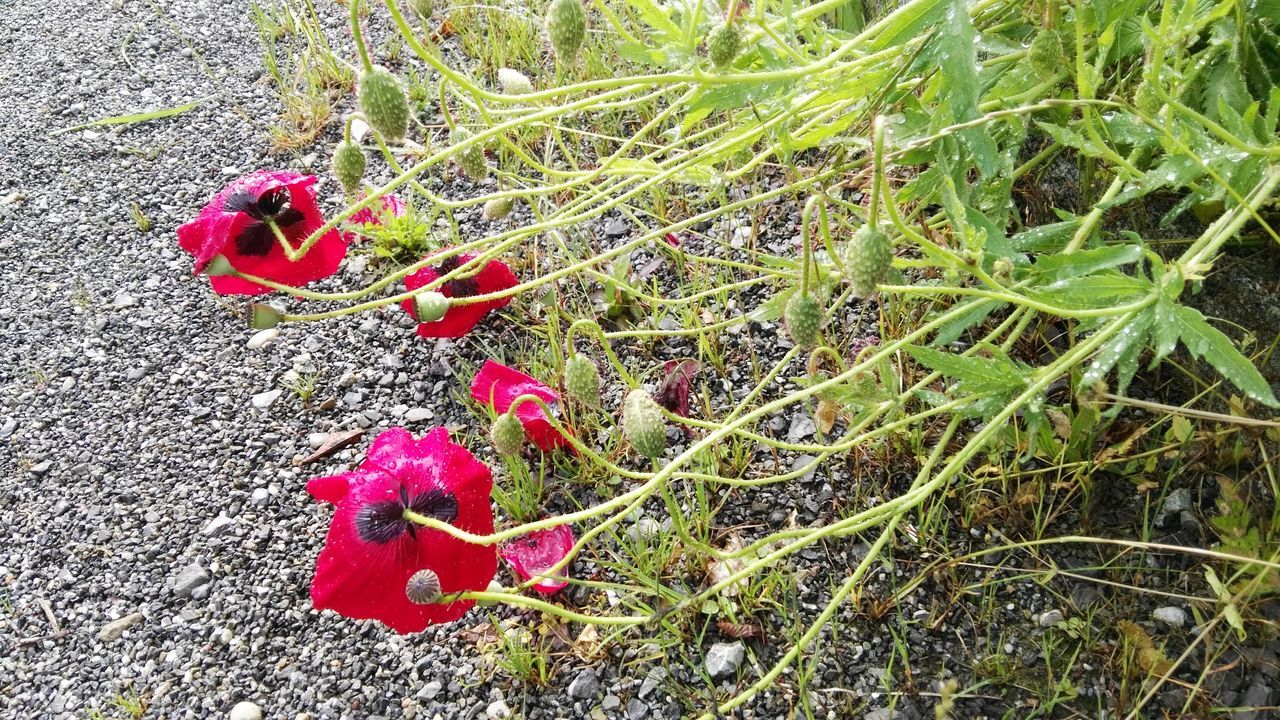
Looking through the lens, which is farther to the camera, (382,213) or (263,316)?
(382,213)

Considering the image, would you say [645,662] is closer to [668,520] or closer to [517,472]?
[668,520]

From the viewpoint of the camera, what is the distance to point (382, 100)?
1211 mm

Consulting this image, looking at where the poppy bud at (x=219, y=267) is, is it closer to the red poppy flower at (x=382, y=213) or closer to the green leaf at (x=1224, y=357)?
the red poppy flower at (x=382, y=213)

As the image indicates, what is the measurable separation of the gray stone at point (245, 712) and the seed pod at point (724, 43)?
1.10 metres

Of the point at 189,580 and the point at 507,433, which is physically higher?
the point at 507,433

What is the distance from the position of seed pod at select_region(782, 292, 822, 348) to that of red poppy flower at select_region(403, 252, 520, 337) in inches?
31.6

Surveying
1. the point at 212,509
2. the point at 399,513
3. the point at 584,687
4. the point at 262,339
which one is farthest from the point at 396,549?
the point at 262,339

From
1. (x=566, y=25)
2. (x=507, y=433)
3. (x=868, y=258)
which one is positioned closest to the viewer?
(x=868, y=258)

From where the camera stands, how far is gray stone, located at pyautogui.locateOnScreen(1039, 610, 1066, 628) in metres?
1.35

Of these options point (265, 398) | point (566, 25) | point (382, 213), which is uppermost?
point (566, 25)

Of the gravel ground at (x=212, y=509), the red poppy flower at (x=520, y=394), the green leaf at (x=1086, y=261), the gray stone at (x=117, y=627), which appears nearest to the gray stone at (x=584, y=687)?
the gravel ground at (x=212, y=509)

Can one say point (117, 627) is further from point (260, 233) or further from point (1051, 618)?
point (1051, 618)

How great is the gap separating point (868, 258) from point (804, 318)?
148 millimetres

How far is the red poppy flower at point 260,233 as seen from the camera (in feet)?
5.20
